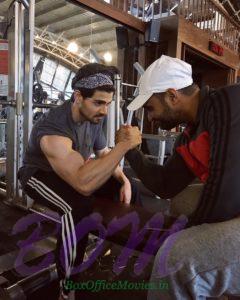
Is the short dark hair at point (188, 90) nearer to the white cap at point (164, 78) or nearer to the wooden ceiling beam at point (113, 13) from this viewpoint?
the white cap at point (164, 78)

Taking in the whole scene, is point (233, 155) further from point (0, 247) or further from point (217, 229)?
point (0, 247)

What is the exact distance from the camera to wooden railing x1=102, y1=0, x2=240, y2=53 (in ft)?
15.9

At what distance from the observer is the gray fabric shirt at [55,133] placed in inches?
63.2

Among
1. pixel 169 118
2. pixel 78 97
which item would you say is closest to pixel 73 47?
pixel 78 97

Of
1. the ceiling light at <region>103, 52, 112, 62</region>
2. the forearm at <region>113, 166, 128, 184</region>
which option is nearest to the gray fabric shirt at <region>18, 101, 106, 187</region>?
the forearm at <region>113, 166, 128, 184</region>

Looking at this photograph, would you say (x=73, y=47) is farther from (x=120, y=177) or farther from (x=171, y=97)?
(x=171, y=97)

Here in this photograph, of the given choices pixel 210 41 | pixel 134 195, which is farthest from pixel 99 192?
pixel 210 41

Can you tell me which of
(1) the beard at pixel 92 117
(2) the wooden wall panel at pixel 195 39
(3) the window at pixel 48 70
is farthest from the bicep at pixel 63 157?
(3) the window at pixel 48 70

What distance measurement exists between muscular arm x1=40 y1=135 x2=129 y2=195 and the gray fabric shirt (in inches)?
3.1

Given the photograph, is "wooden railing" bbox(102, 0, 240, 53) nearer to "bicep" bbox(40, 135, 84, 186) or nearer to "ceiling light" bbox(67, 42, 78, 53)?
"ceiling light" bbox(67, 42, 78, 53)

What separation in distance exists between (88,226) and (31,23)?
6.42 feet

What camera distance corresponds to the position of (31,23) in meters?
2.59

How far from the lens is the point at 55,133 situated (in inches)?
61.7

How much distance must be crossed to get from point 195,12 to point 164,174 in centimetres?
496
